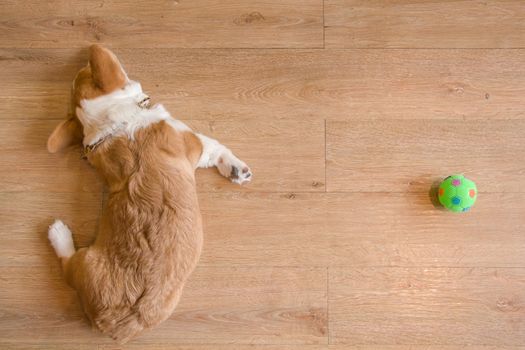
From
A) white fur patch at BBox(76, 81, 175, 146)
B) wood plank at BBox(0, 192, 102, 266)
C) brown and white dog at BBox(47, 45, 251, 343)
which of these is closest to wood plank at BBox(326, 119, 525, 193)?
brown and white dog at BBox(47, 45, 251, 343)

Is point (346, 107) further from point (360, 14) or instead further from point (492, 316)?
point (492, 316)

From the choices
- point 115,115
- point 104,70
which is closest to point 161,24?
point 104,70

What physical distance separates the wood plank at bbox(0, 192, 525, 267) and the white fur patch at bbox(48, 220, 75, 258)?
0.03 m

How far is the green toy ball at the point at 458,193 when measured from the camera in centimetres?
163

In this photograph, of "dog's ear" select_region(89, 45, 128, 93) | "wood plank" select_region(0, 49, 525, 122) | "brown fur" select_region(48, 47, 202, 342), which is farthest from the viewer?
"wood plank" select_region(0, 49, 525, 122)

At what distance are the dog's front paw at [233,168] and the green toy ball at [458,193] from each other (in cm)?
67

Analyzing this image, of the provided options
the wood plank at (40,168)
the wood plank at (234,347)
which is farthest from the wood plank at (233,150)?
the wood plank at (234,347)

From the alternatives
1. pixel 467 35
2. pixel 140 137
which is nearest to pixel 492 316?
pixel 467 35

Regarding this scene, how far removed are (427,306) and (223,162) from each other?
866 millimetres

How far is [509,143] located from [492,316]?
2.02ft

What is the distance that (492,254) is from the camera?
1.73 metres

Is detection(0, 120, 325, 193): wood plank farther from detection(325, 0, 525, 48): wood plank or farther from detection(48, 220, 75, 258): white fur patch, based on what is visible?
detection(325, 0, 525, 48): wood plank

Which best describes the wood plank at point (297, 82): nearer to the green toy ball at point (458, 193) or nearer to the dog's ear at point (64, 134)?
the dog's ear at point (64, 134)

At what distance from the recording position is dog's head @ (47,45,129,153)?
1.59m
